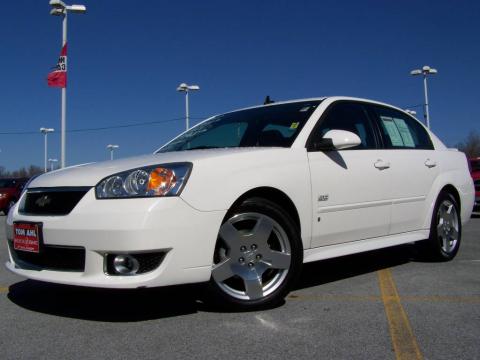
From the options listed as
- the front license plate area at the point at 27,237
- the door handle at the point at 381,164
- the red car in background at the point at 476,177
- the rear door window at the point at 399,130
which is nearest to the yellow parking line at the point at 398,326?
the door handle at the point at 381,164

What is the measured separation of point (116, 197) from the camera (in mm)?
3084

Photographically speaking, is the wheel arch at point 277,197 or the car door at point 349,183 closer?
the wheel arch at point 277,197

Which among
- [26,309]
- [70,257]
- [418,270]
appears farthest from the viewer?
[418,270]

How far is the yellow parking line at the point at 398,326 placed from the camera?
8.57ft

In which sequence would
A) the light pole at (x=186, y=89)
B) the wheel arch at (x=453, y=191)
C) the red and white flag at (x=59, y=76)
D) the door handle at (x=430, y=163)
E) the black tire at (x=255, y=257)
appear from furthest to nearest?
the light pole at (x=186, y=89), the red and white flag at (x=59, y=76), the wheel arch at (x=453, y=191), the door handle at (x=430, y=163), the black tire at (x=255, y=257)

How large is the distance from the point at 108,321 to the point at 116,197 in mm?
815

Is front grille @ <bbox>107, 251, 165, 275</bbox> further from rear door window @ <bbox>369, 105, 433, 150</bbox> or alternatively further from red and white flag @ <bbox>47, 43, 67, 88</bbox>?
red and white flag @ <bbox>47, 43, 67, 88</bbox>

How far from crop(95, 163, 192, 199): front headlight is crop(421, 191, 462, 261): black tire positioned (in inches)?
120

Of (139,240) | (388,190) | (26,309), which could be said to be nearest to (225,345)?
(139,240)

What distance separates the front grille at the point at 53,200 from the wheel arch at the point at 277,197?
3.49 ft

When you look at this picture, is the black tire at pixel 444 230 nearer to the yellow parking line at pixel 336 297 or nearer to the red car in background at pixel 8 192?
the yellow parking line at pixel 336 297

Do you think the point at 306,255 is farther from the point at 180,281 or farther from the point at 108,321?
the point at 108,321

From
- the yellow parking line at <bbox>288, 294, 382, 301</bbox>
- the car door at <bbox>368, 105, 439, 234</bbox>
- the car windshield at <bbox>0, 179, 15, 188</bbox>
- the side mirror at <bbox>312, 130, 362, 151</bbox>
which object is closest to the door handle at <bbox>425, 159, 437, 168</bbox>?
the car door at <bbox>368, 105, 439, 234</bbox>

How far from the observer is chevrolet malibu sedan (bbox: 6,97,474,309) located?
3.05m
